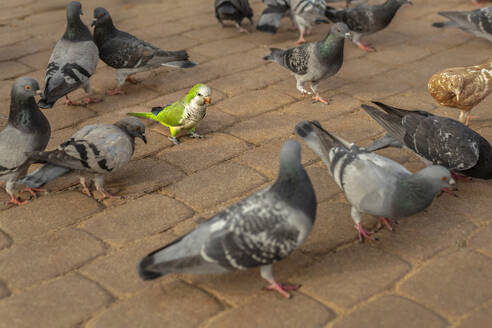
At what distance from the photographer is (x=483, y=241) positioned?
3.21 metres

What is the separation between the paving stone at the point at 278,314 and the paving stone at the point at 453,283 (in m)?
0.48

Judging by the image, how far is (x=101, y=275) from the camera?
3.08 meters

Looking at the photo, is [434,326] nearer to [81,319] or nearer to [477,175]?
[477,175]

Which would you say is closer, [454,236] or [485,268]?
[485,268]

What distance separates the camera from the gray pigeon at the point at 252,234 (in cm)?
269

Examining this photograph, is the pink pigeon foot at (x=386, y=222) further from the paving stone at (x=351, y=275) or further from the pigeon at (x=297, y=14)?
the pigeon at (x=297, y=14)

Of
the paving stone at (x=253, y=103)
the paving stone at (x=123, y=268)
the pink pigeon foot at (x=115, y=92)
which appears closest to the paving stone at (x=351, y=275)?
the paving stone at (x=123, y=268)

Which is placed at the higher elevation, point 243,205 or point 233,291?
Answer: point 243,205

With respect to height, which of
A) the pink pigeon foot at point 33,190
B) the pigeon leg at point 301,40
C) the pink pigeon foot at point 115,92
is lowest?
the pink pigeon foot at point 33,190

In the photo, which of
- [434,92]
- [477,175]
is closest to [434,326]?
[477,175]

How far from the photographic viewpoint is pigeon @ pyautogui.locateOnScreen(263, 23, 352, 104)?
5059mm

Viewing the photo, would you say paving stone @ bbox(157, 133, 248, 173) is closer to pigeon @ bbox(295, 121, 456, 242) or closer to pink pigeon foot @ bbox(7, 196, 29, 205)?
pink pigeon foot @ bbox(7, 196, 29, 205)

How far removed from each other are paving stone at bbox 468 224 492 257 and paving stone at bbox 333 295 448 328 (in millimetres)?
664

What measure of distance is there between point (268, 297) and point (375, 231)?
A: 2.97 feet
